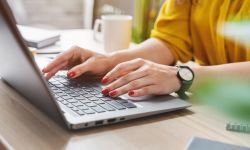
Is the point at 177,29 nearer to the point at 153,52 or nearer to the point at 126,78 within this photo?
the point at 153,52

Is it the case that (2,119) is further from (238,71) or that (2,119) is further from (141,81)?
(238,71)

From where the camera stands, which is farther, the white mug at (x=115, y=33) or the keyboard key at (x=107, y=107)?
the white mug at (x=115, y=33)

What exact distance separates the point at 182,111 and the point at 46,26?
1.65 m

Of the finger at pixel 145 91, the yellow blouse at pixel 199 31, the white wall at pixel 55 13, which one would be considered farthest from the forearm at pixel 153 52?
the white wall at pixel 55 13

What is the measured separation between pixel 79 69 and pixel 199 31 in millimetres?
471

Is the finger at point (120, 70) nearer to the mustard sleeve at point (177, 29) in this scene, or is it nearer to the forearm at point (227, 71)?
the forearm at point (227, 71)

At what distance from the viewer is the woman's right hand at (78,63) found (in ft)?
2.96

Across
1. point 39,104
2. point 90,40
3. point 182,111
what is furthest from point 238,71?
point 90,40

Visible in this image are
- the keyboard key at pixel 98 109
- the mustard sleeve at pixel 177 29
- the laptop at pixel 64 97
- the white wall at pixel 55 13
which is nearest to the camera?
the laptop at pixel 64 97

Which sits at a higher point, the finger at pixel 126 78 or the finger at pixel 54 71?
the finger at pixel 126 78

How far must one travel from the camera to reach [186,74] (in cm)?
89

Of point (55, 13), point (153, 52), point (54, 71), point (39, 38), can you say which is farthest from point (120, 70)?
point (55, 13)

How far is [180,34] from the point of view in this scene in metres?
1.25

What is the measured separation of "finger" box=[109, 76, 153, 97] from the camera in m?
0.78
